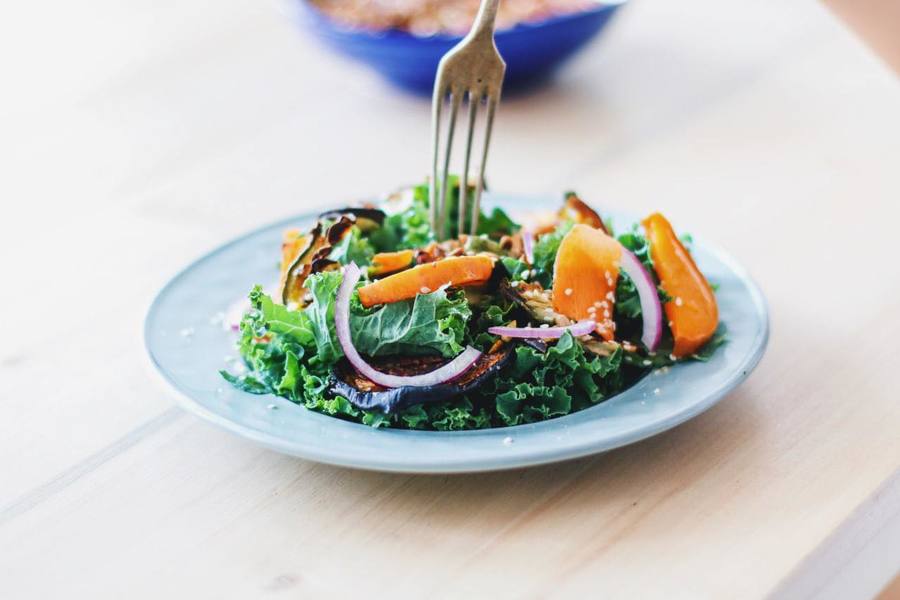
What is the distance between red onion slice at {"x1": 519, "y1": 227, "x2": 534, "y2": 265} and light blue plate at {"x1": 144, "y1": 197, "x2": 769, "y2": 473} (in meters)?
0.25

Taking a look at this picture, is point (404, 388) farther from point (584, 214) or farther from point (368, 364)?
point (584, 214)

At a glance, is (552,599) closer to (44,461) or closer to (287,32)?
(44,461)

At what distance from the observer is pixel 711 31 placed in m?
3.16

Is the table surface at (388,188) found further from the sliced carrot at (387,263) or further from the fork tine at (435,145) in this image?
the fork tine at (435,145)

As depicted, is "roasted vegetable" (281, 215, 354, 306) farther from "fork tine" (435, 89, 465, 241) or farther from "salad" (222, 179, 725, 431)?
"fork tine" (435, 89, 465, 241)

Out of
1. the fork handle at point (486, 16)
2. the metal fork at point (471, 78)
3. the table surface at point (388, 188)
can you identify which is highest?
the fork handle at point (486, 16)

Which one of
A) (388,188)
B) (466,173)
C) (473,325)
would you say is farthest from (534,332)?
(388,188)

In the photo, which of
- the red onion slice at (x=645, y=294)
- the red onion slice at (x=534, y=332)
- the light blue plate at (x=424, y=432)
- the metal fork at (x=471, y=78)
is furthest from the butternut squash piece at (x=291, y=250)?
the red onion slice at (x=645, y=294)

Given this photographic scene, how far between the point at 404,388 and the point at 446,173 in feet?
1.45

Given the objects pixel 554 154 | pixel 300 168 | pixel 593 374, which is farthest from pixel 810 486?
pixel 300 168

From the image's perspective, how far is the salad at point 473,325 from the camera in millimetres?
1418

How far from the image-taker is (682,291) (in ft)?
5.18

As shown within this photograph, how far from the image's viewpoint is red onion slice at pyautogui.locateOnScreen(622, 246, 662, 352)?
1561mm

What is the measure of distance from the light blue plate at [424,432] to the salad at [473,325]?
3 cm
